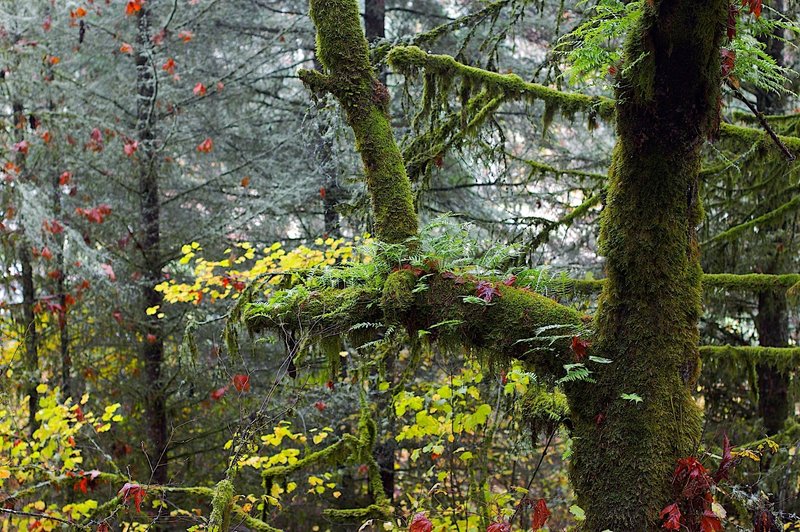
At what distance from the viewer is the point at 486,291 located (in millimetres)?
3197

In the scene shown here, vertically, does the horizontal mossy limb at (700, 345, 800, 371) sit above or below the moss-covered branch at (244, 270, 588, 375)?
below

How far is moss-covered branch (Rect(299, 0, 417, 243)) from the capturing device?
3.90 meters

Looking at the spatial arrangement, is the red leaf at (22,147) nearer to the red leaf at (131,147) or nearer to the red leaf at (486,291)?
the red leaf at (131,147)

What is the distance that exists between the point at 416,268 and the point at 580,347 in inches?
37.8

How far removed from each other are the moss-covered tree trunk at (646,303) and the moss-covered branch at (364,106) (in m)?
1.34

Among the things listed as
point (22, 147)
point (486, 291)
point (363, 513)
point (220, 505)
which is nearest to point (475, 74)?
point (486, 291)

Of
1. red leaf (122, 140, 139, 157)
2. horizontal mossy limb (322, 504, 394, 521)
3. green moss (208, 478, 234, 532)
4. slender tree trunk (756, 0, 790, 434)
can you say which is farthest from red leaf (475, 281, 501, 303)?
red leaf (122, 140, 139, 157)

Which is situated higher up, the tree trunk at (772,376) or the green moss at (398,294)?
the green moss at (398,294)

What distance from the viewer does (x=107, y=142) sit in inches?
364

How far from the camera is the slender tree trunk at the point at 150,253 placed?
9148 mm

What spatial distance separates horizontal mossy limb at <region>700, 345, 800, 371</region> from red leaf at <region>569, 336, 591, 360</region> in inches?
81.1

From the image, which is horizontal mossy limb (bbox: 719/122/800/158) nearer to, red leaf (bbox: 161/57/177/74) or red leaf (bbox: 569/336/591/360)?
red leaf (bbox: 569/336/591/360)

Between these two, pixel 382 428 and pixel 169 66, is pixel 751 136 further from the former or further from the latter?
pixel 169 66

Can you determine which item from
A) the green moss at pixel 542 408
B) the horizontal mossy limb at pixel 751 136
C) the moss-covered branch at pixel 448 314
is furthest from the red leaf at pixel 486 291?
the horizontal mossy limb at pixel 751 136
